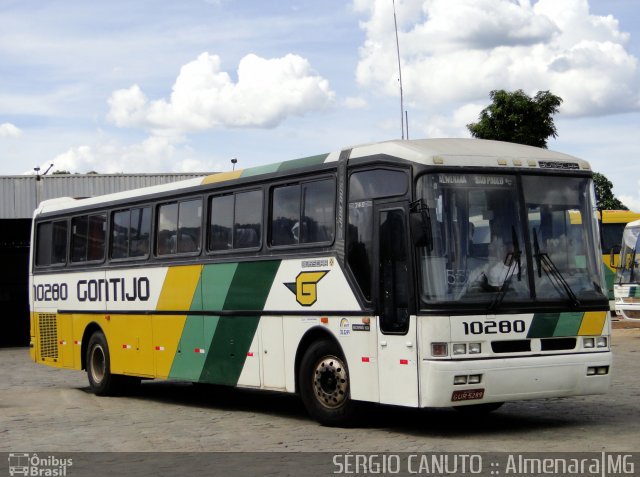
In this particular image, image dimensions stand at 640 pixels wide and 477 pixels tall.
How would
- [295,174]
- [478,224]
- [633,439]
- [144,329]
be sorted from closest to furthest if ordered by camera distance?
[633,439] → [478,224] → [295,174] → [144,329]

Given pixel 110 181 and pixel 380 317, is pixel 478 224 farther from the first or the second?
pixel 110 181

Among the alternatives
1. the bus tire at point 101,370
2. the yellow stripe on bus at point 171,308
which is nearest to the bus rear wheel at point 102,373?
the bus tire at point 101,370

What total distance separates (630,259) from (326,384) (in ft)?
58.1

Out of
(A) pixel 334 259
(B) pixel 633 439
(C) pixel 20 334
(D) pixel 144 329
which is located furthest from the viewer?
(C) pixel 20 334

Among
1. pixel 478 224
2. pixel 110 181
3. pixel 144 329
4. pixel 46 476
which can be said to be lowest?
pixel 46 476

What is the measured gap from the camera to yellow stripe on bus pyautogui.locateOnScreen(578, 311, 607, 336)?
452 inches

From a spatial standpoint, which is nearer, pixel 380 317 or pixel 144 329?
pixel 380 317

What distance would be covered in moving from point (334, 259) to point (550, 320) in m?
2.35

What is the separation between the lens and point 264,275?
43.5 ft

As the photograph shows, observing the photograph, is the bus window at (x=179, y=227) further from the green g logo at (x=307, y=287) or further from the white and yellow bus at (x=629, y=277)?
the white and yellow bus at (x=629, y=277)

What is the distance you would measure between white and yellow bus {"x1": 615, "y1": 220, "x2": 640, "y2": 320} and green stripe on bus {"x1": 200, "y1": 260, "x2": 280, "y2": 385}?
15350 millimetres

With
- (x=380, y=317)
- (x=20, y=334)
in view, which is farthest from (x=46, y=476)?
(x=20, y=334)

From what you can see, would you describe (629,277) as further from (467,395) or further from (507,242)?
(467,395)

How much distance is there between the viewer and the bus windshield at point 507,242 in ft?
35.7
